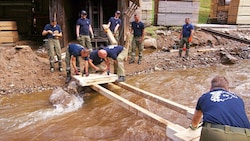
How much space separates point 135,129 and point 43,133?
1.79m

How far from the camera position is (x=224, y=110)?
275 centimetres

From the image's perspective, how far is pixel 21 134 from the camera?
4723mm

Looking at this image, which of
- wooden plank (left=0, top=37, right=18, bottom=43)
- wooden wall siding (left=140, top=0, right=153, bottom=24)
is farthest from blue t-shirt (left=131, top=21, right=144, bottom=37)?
wooden plank (left=0, top=37, right=18, bottom=43)

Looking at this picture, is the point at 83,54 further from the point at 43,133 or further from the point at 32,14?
the point at 32,14

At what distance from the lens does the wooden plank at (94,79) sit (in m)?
6.17

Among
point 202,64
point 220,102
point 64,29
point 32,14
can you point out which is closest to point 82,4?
point 64,29

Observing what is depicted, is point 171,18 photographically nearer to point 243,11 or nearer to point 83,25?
point 243,11

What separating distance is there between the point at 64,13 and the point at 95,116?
626cm

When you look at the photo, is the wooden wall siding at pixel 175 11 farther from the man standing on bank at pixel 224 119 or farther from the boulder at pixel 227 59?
the man standing on bank at pixel 224 119

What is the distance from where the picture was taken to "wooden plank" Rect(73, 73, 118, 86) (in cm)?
617

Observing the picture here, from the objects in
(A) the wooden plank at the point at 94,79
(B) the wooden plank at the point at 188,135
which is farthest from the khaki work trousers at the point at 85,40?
(B) the wooden plank at the point at 188,135

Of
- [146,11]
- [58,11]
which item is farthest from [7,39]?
[146,11]

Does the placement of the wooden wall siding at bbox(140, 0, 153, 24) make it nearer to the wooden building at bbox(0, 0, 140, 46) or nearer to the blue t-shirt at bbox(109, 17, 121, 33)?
the wooden building at bbox(0, 0, 140, 46)

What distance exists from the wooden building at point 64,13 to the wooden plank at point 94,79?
176 inches
